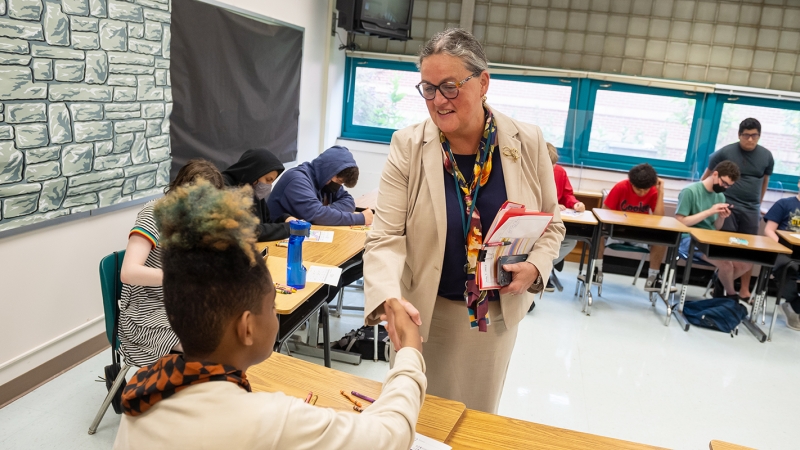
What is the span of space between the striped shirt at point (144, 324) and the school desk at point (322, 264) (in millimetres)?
487

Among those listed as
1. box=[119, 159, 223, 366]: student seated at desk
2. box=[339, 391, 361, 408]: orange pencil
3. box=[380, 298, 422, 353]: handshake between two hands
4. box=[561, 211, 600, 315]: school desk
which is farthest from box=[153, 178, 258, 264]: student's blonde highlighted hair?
box=[561, 211, 600, 315]: school desk

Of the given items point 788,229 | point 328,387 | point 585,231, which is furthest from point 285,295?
point 788,229

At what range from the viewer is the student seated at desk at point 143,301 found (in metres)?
2.25

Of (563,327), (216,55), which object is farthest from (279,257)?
(563,327)

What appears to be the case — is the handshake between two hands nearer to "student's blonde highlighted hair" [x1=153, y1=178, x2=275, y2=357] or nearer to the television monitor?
"student's blonde highlighted hair" [x1=153, y1=178, x2=275, y2=357]

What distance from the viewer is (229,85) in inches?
177

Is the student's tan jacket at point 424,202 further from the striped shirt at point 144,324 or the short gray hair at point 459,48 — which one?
the striped shirt at point 144,324

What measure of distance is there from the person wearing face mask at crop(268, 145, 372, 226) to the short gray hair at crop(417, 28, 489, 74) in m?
2.47

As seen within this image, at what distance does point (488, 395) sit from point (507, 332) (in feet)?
0.66

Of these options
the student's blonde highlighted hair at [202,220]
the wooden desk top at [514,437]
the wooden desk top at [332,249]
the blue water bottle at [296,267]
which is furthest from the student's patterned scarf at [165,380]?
the wooden desk top at [332,249]

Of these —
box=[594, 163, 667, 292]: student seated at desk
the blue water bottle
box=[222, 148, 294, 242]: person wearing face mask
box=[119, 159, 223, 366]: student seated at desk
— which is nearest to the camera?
box=[119, 159, 223, 366]: student seated at desk

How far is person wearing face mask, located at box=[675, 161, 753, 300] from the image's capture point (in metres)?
5.06

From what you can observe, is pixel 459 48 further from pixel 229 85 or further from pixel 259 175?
pixel 229 85

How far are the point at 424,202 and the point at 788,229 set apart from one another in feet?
16.0
